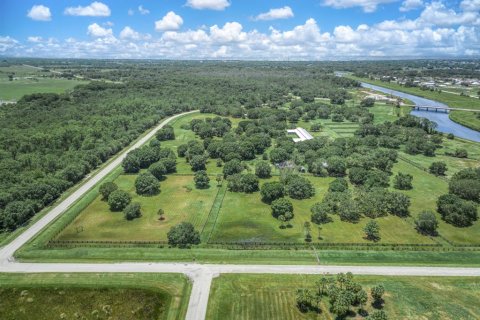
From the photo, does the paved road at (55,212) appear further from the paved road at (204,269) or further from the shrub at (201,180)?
the shrub at (201,180)

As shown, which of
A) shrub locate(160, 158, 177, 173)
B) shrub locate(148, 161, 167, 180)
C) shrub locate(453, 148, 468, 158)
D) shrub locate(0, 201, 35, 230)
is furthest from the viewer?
shrub locate(453, 148, 468, 158)

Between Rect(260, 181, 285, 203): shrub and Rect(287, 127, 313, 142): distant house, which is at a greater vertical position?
Rect(287, 127, 313, 142): distant house

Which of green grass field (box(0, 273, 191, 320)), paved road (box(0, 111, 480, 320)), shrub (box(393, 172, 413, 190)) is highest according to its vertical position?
shrub (box(393, 172, 413, 190))

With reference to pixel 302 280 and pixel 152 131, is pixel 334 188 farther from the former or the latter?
pixel 152 131

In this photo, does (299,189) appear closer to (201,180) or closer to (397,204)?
(397,204)

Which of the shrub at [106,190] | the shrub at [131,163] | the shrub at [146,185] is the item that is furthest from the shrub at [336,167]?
the shrub at [106,190]

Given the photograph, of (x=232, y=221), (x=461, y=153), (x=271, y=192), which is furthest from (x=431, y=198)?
(x=232, y=221)

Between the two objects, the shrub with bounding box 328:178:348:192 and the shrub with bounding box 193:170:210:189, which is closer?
the shrub with bounding box 328:178:348:192

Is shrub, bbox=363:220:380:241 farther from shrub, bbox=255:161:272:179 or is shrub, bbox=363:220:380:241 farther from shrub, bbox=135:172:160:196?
shrub, bbox=135:172:160:196

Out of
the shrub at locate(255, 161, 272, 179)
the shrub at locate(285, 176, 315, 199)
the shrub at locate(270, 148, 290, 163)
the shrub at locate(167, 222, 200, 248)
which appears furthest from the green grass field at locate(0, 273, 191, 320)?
the shrub at locate(270, 148, 290, 163)

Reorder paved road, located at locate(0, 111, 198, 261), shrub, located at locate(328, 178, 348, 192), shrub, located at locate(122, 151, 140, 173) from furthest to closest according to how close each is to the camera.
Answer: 1. shrub, located at locate(122, 151, 140, 173)
2. shrub, located at locate(328, 178, 348, 192)
3. paved road, located at locate(0, 111, 198, 261)
